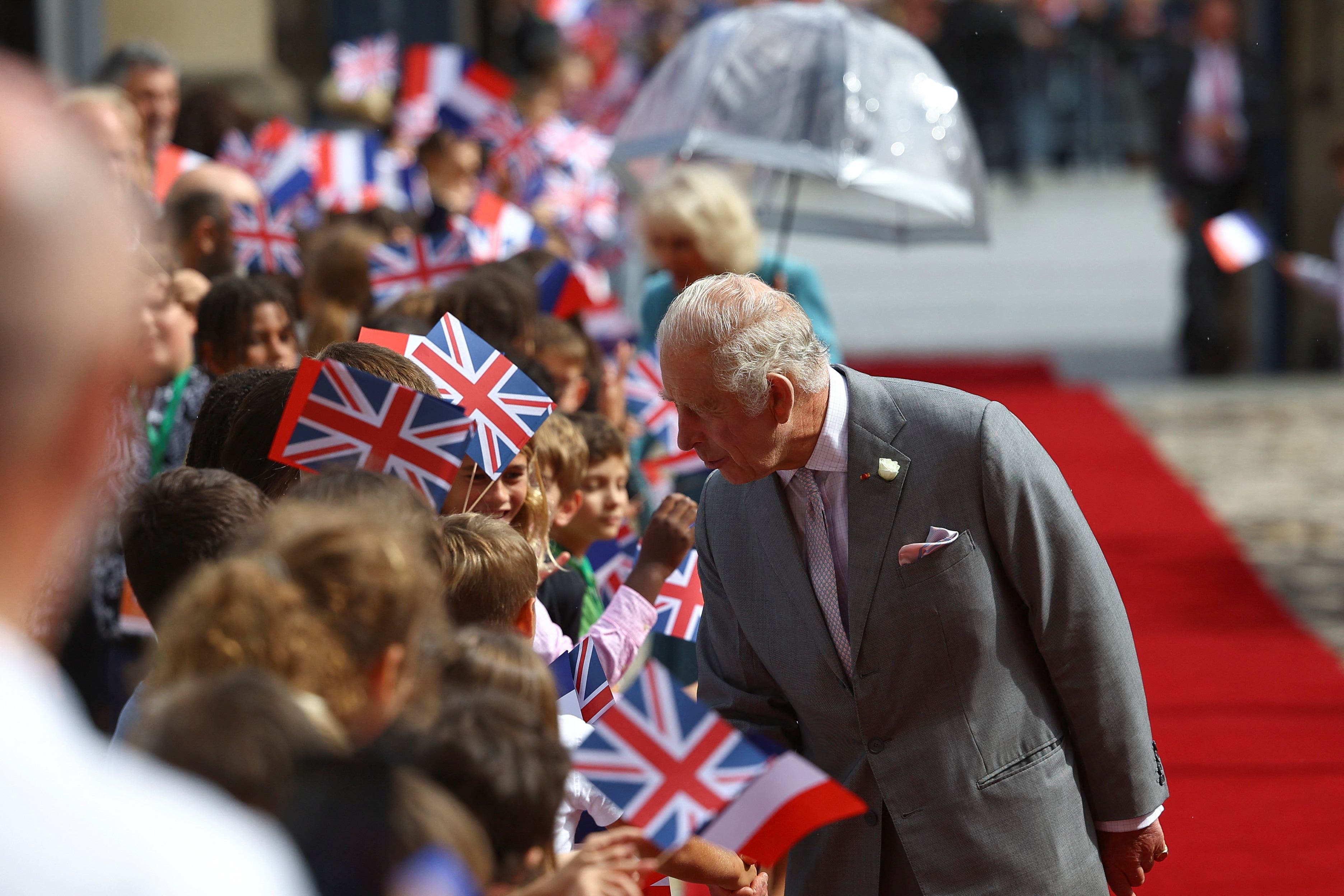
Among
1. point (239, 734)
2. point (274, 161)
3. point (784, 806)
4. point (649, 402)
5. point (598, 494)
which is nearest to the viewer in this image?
point (239, 734)

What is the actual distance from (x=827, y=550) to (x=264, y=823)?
73.6 inches

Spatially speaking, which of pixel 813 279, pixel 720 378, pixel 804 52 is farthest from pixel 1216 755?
pixel 720 378

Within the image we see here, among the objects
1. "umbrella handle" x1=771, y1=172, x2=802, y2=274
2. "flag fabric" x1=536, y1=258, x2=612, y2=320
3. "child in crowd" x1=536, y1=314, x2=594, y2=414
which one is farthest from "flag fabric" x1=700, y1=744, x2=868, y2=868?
"umbrella handle" x1=771, y1=172, x2=802, y2=274

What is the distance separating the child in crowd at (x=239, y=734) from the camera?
4.12 ft

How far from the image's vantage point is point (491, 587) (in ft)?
8.05

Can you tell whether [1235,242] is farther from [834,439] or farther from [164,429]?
[164,429]

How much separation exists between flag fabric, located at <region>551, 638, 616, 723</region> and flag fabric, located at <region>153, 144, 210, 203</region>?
400cm

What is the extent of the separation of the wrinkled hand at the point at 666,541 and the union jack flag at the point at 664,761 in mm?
1465

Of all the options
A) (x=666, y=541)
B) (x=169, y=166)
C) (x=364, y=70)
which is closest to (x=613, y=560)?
(x=666, y=541)

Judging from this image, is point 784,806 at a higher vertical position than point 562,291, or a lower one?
higher

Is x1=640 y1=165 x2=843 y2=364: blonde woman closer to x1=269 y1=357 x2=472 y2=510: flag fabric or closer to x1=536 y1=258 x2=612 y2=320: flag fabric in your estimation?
x1=536 y1=258 x2=612 y2=320: flag fabric

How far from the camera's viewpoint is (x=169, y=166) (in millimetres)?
6352

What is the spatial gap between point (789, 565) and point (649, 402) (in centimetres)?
197

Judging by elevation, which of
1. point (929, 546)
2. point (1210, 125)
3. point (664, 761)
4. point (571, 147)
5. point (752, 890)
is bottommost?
point (1210, 125)
